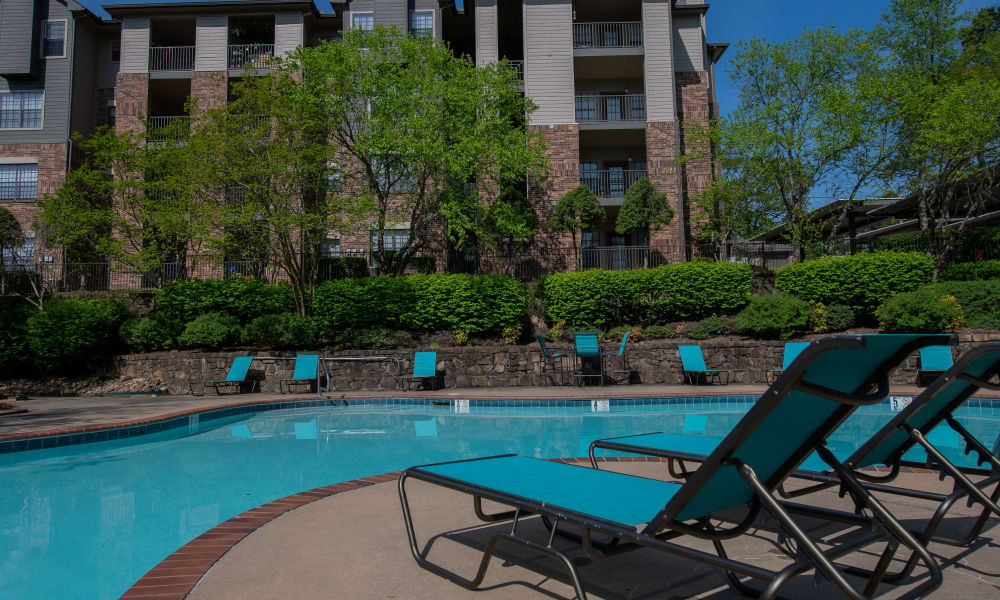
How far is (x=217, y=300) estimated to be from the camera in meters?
14.1

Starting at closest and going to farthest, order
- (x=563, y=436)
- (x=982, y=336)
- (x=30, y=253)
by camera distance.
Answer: (x=563, y=436) → (x=982, y=336) → (x=30, y=253)

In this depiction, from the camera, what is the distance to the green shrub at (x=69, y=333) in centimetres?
1291

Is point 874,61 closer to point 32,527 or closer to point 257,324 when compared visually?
point 257,324

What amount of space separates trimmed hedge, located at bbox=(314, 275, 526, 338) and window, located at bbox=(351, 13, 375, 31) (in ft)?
41.2

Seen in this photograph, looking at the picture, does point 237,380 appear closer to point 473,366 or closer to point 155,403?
point 155,403

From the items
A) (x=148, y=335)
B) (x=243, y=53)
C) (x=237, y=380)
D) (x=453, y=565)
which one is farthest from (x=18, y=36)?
(x=453, y=565)

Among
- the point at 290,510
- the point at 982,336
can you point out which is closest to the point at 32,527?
the point at 290,510

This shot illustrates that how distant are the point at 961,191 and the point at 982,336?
26.2 ft

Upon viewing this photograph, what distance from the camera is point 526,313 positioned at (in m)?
15.6

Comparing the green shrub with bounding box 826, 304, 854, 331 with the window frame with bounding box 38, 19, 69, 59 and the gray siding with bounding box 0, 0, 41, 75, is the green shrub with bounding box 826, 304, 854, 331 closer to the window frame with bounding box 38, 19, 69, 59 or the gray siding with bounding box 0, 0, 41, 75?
the window frame with bounding box 38, 19, 69, 59

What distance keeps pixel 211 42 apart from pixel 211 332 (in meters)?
14.4

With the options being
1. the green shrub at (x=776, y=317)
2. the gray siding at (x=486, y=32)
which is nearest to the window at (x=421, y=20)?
the gray siding at (x=486, y=32)

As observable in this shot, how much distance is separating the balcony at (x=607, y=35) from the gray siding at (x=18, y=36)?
2123 centimetres

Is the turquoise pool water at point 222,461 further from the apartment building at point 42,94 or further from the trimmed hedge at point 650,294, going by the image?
the apartment building at point 42,94
